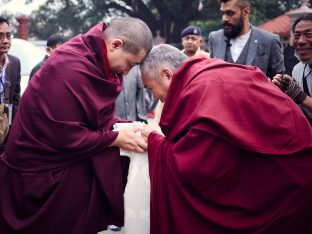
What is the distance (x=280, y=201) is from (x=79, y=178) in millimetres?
1032

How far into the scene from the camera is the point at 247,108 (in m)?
2.15

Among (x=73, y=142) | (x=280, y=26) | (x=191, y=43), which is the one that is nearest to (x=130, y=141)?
(x=73, y=142)

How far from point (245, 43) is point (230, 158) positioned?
2091 mm

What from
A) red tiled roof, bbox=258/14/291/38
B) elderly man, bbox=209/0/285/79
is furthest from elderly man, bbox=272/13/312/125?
red tiled roof, bbox=258/14/291/38

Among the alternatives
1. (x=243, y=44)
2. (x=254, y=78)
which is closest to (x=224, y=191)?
(x=254, y=78)

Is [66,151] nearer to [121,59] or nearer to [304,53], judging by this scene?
[121,59]

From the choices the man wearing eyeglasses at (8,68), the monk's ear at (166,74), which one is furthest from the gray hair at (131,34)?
the man wearing eyeglasses at (8,68)

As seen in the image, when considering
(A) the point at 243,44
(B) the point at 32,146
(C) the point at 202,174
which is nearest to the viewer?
(C) the point at 202,174

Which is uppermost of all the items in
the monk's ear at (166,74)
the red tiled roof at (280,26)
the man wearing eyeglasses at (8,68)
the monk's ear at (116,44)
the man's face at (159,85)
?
the monk's ear at (116,44)

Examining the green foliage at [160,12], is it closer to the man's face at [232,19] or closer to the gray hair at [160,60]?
the man's face at [232,19]

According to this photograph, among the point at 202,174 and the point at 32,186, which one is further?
the point at 32,186

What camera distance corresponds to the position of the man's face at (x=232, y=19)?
3998 millimetres

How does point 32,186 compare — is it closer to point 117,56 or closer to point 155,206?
point 155,206

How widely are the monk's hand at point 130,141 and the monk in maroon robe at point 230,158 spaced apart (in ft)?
0.58
